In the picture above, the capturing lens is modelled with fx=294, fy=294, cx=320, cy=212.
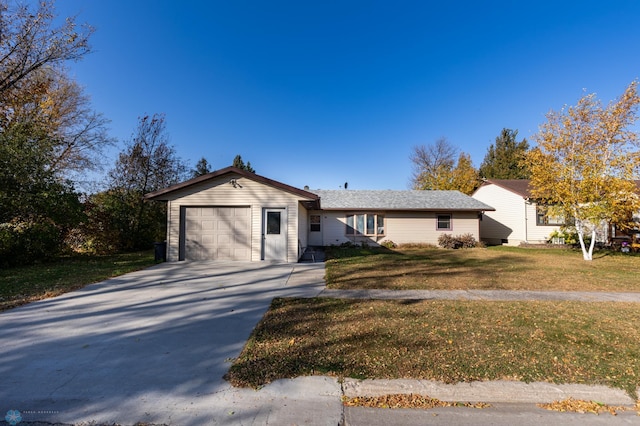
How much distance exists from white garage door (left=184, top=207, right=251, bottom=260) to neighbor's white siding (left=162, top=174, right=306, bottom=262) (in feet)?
0.87

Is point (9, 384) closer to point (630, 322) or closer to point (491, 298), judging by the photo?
point (491, 298)

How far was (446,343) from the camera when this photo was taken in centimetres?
390

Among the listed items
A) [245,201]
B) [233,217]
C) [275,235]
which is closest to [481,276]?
[275,235]

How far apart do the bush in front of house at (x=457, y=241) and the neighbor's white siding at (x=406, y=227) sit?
35 centimetres

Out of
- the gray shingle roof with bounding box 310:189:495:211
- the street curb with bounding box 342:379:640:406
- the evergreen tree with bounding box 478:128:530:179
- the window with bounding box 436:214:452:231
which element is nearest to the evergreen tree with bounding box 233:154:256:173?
the gray shingle roof with bounding box 310:189:495:211

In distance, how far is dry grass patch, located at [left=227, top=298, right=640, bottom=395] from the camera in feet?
10.4

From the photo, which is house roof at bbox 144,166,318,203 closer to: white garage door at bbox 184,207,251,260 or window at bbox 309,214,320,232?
white garage door at bbox 184,207,251,260

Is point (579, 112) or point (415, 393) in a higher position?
point (579, 112)

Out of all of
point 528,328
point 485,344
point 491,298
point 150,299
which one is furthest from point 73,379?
point 491,298

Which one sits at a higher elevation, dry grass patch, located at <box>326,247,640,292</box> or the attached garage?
the attached garage

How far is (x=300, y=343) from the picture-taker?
12.8ft

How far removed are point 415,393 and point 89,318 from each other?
Answer: 532 cm

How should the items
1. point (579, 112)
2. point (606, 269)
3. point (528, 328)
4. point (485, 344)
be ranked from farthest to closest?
point (579, 112) < point (606, 269) < point (528, 328) < point (485, 344)

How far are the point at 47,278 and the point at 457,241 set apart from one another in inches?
758
